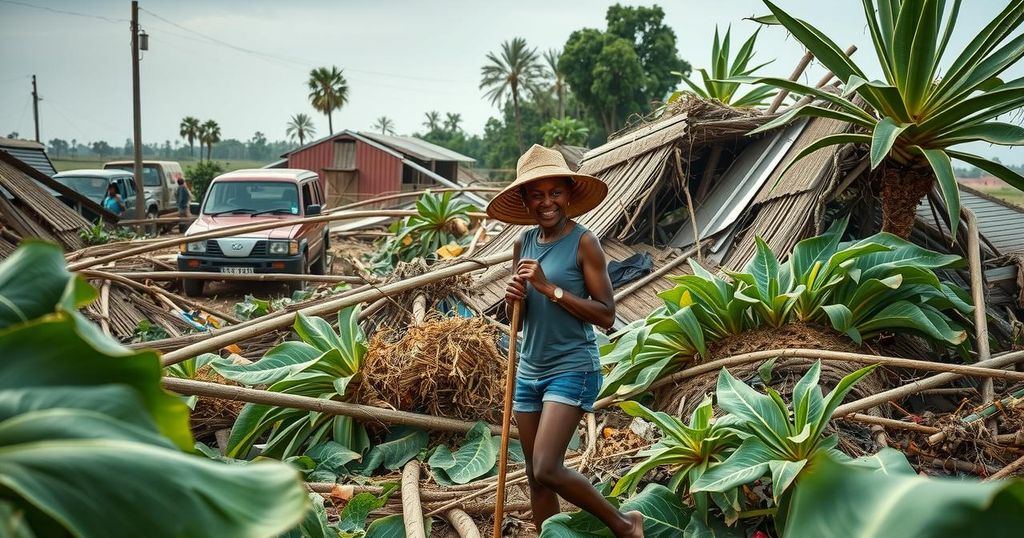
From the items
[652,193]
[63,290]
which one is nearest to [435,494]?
[63,290]

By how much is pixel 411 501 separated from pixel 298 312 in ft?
5.17

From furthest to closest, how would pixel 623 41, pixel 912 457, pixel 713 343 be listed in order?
pixel 623 41, pixel 713 343, pixel 912 457

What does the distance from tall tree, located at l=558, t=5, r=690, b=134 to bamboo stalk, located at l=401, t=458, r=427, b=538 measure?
3526 centimetres

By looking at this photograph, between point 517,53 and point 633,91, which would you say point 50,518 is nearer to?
point 633,91

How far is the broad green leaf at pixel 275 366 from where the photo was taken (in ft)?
15.2

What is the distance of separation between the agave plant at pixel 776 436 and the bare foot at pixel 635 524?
28 cm

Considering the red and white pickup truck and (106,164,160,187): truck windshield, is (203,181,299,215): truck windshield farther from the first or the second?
(106,164,160,187): truck windshield

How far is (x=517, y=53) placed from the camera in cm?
5316

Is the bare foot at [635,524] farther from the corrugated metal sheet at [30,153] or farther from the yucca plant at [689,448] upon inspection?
the corrugated metal sheet at [30,153]

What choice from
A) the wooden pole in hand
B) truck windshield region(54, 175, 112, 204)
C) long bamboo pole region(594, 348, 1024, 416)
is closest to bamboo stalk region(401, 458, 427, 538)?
the wooden pole in hand

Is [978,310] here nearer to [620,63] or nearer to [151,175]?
[151,175]

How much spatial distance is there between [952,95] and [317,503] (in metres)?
4.37

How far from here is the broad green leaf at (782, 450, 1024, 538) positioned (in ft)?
4.00

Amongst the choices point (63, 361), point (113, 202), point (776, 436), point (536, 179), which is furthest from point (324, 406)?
point (113, 202)
